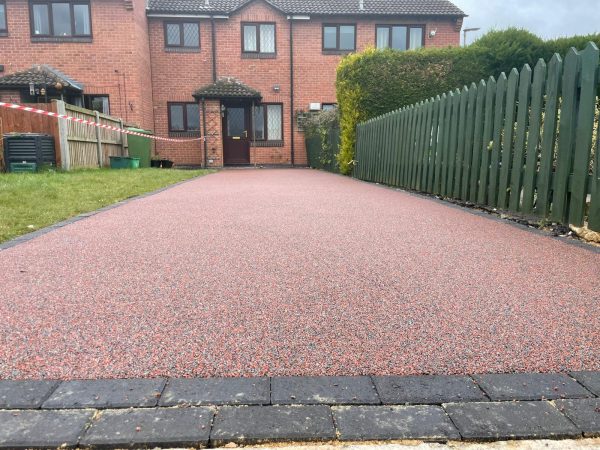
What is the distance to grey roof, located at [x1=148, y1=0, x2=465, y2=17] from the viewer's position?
63.5ft

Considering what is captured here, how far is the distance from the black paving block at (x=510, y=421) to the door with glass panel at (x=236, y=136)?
19524 mm

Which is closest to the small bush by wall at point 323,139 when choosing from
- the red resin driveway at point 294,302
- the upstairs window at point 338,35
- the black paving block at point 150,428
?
the upstairs window at point 338,35

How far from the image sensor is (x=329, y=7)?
66.2 feet

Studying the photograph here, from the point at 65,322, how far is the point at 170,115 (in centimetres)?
1898

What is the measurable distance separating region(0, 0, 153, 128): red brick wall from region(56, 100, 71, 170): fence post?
6.55 meters

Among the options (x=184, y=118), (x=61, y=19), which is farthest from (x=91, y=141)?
(x=61, y=19)

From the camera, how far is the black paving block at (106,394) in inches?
60.0

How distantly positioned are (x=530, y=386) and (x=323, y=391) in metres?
0.72

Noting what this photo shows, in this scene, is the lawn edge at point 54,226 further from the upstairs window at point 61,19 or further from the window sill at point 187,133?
the upstairs window at point 61,19

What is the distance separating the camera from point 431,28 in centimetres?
2009

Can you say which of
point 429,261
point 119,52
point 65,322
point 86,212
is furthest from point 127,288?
point 119,52

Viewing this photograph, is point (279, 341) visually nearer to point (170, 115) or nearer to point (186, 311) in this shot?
point (186, 311)

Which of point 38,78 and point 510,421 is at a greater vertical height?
point 38,78

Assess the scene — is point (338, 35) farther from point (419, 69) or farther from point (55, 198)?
point (55, 198)
